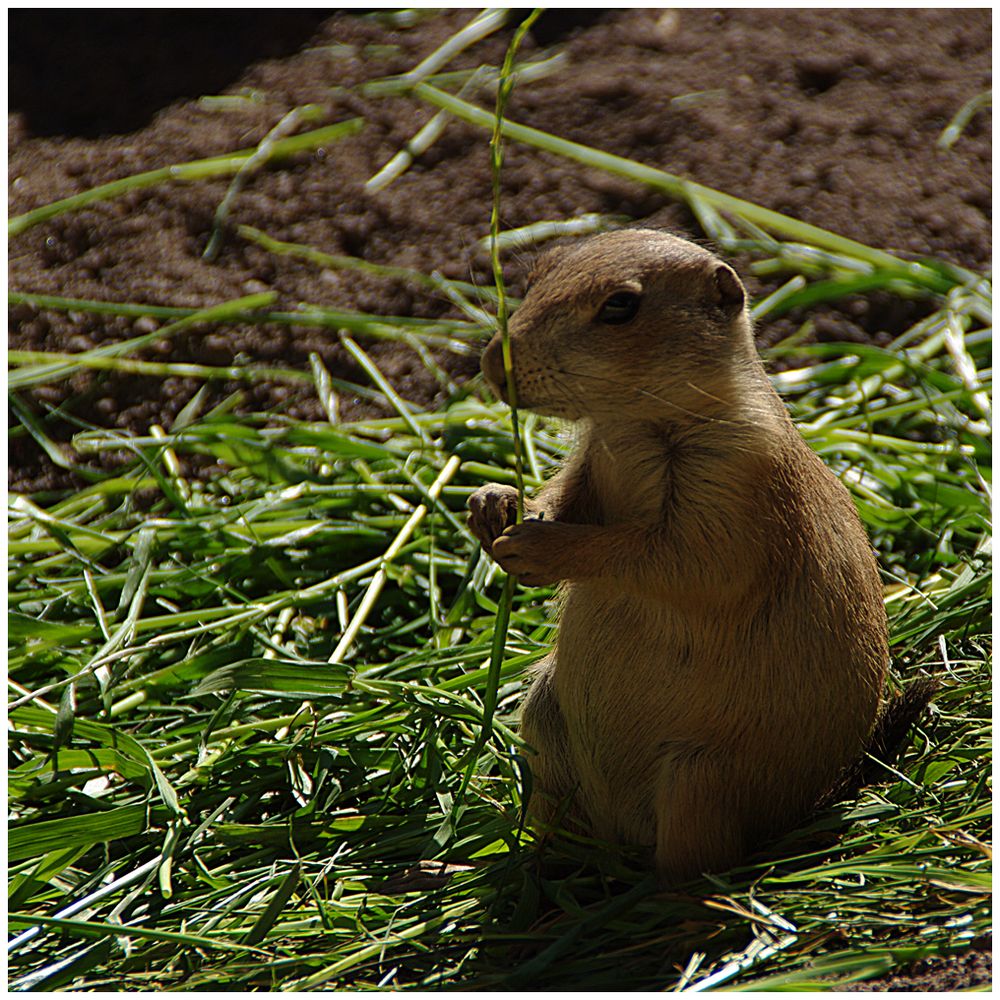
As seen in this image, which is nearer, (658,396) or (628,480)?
(658,396)

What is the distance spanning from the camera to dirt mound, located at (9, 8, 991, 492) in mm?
5680

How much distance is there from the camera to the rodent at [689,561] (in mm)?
2961

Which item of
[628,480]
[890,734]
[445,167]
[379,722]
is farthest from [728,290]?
[445,167]

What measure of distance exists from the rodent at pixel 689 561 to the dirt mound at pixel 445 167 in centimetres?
254

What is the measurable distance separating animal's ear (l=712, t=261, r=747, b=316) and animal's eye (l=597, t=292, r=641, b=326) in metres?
0.24

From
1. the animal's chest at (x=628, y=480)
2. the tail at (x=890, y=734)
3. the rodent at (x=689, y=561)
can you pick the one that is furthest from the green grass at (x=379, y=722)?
the animal's chest at (x=628, y=480)

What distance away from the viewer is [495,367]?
2.95 metres

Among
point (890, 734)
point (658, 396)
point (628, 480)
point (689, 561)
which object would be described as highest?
point (658, 396)

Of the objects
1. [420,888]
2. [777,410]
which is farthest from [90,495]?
[777,410]

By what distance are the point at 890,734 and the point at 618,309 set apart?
4.74 feet

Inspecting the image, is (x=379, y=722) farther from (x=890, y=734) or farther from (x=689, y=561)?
(x=890, y=734)

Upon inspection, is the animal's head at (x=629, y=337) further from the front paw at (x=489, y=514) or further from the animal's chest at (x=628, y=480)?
the front paw at (x=489, y=514)

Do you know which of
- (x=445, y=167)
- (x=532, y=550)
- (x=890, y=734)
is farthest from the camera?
(x=445, y=167)

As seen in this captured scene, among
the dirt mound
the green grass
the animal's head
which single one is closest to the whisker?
the animal's head
